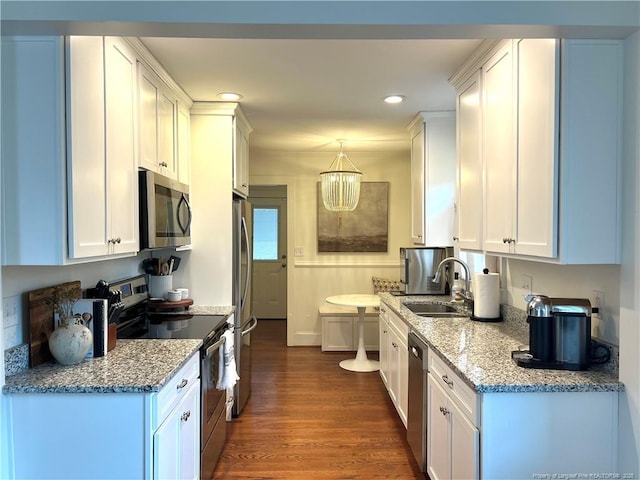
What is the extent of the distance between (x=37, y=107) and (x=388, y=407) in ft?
10.4

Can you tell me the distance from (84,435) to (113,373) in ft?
0.76

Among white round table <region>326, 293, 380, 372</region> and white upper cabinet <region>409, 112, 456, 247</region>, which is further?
white round table <region>326, 293, 380, 372</region>

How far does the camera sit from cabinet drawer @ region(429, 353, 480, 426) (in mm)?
1619

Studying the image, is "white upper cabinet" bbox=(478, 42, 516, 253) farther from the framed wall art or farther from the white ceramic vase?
the framed wall art

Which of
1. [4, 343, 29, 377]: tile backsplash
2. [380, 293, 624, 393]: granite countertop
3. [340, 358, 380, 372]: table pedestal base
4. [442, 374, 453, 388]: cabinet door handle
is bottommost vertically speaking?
[340, 358, 380, 372]: table pedestal base

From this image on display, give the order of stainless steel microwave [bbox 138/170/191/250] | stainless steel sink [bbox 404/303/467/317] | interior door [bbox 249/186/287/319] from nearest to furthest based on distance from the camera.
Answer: stainless steel microwave [bbox 138/170/191/250] < stainless steel sink [bbox 404/303/467/317] < interior door [bbox 249/186/287/319]

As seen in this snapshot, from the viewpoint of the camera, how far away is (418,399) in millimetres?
2414

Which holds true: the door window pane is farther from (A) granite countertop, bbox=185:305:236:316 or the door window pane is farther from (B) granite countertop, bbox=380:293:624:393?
(B) granite countertop, bbox=380:293:624:393

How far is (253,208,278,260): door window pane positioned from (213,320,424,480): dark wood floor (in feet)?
9.35

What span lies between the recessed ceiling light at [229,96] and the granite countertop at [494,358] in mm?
1984

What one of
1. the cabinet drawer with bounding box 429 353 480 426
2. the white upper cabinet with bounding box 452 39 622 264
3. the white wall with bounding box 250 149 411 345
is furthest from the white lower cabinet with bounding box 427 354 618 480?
the white wall with bounding box 250 149 411 345

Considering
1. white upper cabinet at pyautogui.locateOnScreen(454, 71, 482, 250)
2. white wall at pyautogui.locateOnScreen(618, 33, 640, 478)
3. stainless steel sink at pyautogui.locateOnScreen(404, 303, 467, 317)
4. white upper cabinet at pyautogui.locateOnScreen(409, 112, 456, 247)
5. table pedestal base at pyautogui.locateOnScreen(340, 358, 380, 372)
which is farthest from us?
table pedestal base at pyautogui.locateOnScreen(340, 358, 380, 372)

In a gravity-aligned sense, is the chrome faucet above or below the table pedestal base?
above

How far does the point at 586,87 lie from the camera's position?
1.56m
